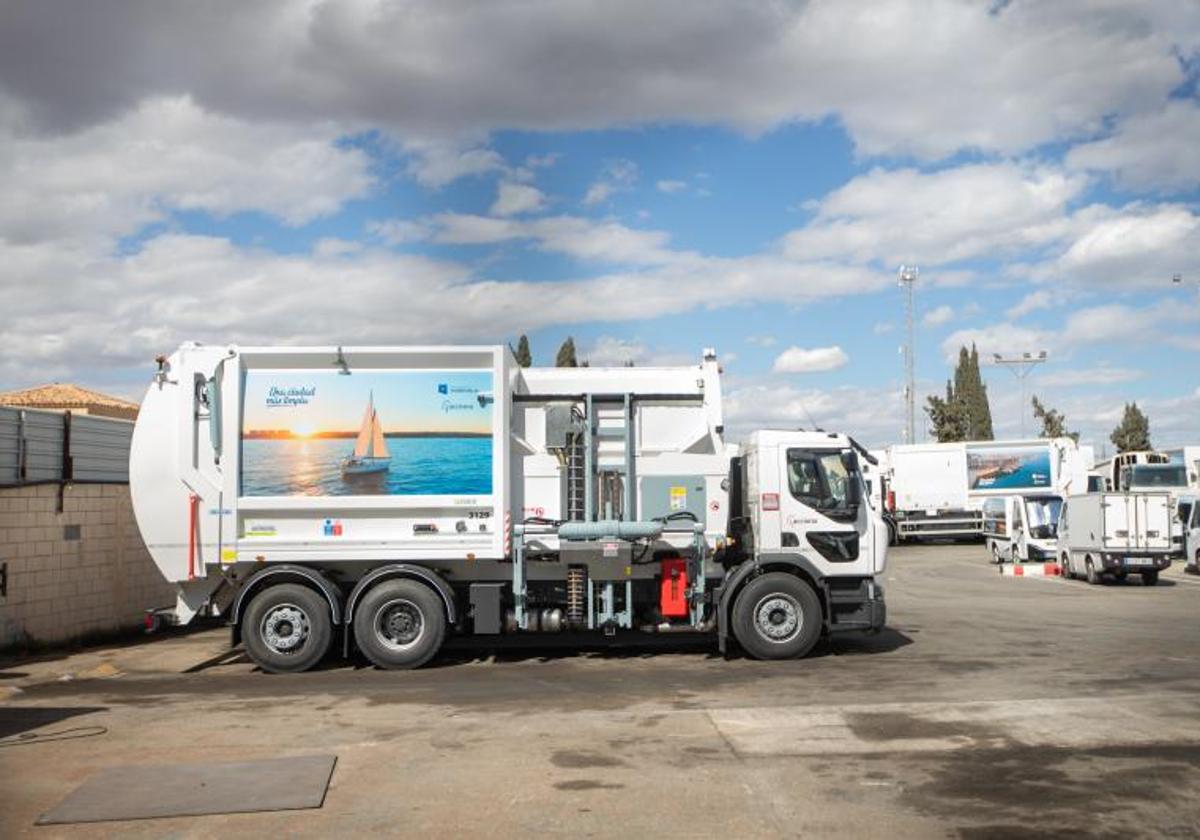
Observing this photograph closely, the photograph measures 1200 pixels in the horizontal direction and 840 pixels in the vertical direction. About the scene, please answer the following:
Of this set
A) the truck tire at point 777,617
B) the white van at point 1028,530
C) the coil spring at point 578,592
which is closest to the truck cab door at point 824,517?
the truck tire at point 777,617

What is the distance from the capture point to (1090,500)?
25.4 meters

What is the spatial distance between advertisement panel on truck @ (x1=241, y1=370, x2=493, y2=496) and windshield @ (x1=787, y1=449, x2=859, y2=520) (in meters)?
3.78

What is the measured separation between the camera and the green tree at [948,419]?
66.9m

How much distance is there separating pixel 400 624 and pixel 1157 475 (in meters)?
33.8

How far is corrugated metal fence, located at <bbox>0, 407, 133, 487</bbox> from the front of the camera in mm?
14688

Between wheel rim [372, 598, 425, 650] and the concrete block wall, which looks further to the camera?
the concrete block wall

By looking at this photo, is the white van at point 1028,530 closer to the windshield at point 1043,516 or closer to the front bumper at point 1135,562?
the windshield at point 1043,516

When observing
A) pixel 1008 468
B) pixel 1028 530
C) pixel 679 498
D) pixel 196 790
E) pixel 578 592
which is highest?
pixel 1008 468

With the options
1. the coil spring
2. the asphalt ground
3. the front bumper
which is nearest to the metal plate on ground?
the asphalt ground

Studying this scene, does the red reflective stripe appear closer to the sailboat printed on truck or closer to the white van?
the sailboat printed on truck

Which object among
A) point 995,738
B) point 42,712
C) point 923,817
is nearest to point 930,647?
point 995,738

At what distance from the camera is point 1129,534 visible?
2448cm

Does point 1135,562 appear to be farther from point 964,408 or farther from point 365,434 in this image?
point 964,408

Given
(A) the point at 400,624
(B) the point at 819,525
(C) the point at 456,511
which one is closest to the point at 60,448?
(A) the point at 400,624
